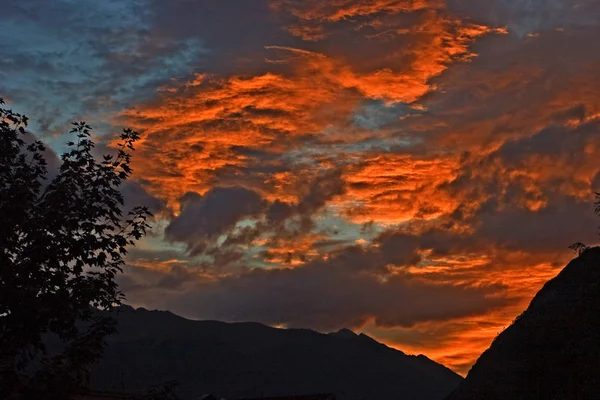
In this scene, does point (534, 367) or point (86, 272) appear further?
point (534, 367)

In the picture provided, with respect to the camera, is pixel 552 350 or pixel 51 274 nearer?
pixel 51 274

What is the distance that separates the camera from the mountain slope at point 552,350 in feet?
272

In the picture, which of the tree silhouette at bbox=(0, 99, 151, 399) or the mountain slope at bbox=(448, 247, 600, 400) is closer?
the tree silhouette at bbox=(0, 99, 151, 399)

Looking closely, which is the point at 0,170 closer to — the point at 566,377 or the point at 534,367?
the point at 566,377

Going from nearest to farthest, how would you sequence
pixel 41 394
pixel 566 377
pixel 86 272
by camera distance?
pixel 41 394 → pixel 86 272 → pixel 566 377

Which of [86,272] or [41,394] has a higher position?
[86,272]

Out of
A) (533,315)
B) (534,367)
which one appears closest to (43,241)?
(534,367)

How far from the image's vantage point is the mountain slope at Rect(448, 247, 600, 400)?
8288 centimetres

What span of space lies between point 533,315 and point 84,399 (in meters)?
127

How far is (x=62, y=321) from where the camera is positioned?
16766 mm

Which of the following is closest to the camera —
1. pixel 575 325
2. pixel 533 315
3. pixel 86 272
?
pixel 86 272

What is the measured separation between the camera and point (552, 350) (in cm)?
9544

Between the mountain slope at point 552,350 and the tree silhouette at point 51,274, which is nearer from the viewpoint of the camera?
the tree silhouette at point 51,274

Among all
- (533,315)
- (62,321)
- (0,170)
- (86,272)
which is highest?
(533,315)
